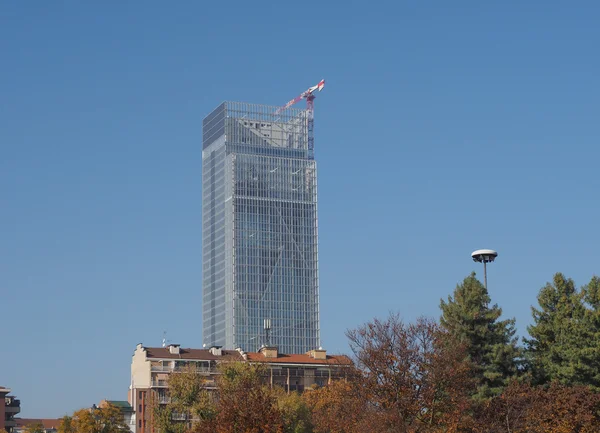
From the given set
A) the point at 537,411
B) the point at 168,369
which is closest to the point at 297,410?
the point at 168,369

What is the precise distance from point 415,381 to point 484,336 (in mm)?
12428

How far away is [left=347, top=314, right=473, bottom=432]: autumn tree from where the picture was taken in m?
77.5

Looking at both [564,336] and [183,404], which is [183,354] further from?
[564,336]

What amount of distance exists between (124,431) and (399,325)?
218ft

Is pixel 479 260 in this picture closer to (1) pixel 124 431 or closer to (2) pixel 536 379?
(2) pixel 536 379

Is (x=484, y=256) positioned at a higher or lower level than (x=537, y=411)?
higher

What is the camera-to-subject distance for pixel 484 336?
8869 centimetres

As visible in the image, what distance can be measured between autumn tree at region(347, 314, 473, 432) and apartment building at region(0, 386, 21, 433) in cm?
11152

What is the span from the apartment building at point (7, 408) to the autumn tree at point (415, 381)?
11152 cm

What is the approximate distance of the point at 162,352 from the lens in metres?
176

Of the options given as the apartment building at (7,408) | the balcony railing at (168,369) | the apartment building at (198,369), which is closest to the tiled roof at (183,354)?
the apartment building at (198,369)

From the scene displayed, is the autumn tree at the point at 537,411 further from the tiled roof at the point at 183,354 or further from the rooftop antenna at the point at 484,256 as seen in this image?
the tiled roof at the point at 183,354

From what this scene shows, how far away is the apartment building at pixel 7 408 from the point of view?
177 meters

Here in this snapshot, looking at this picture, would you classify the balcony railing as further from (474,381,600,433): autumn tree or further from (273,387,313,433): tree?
(474,381,600,433): autumn tree
